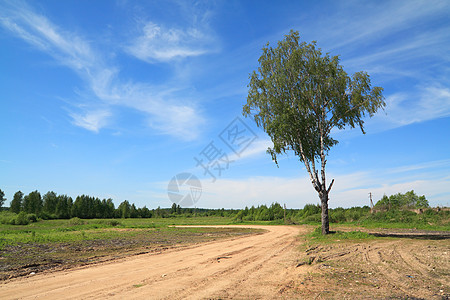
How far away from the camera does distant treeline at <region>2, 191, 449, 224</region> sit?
4234 centimetres

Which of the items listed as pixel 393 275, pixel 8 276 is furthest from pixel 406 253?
pixel 8 276

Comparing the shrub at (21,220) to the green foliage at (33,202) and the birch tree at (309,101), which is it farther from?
the birch tree at (309,101)

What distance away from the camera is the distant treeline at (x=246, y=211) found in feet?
139

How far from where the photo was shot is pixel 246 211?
259 ft

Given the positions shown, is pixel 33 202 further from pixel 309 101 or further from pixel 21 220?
pixel 309 101

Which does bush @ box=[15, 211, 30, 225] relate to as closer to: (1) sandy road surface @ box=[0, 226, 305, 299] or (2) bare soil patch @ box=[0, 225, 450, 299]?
(2) bare soil patch @ box=[0, 225, 450, 299]

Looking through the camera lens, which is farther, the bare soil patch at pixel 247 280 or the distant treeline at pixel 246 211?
the distant treeline at pixel 246 211

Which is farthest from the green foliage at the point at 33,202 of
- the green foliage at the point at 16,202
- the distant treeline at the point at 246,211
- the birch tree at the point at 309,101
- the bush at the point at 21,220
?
the birch tree at the point at 309,101

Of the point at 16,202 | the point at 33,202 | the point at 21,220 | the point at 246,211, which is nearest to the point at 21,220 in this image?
the point at 21,220

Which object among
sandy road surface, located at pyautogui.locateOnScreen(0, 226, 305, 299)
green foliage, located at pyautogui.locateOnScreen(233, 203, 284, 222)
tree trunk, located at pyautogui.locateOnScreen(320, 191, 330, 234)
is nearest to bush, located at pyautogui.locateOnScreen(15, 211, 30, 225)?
green foliage, located at pyautogui.locateOnScreen(233, 203, 284, 222)

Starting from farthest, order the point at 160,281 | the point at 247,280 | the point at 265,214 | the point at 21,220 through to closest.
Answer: the point at 265,214
the point at 21,220
the point at 247,280
the point at 160,281

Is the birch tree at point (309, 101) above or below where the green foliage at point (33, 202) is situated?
above

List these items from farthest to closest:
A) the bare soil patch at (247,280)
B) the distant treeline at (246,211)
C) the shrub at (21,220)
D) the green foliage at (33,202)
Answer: the green foliage at (33,202) < the shrub at (21,220) < the distant treeline at (246,211) < the bare soil patch at (247,280)

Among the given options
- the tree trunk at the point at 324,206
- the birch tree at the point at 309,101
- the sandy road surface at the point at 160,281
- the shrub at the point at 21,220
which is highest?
the birch tree at the point at 309,101
